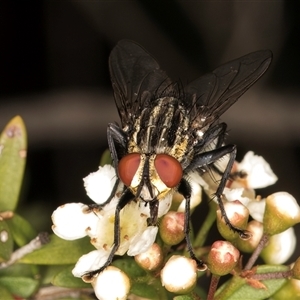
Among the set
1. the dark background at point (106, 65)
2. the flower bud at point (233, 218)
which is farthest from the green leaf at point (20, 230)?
the dark background at point (106, 65)

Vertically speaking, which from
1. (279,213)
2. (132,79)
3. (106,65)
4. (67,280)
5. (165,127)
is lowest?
(67,280)

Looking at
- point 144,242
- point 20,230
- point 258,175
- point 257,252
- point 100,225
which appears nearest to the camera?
point 144,242

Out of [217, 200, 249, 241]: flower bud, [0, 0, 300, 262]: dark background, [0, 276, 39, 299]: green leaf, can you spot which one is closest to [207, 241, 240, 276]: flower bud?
[217, 200, 249, 241]: flower bud

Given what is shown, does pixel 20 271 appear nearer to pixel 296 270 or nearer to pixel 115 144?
pixel 115 144

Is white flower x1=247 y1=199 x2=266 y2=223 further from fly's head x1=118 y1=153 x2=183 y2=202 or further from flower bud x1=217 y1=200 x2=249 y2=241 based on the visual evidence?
fly's head x1=118 y1=153 x2=183 y2=202

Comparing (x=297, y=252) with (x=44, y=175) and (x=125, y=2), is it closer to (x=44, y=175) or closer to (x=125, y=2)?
(x=44, y=175)

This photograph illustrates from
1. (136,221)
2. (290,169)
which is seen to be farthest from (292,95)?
(136,221)

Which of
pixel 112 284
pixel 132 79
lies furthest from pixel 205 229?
pixel 132 79

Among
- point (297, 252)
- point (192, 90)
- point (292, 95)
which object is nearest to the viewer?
point (192, 90)
